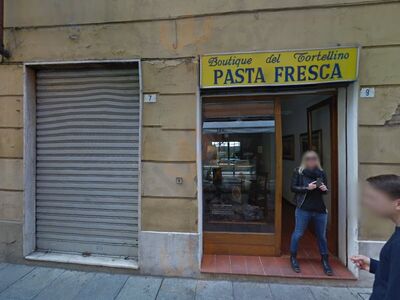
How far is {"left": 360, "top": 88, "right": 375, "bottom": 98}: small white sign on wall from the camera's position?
364cm

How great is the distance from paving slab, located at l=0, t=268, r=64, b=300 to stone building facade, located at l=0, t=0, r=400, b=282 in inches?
19.8

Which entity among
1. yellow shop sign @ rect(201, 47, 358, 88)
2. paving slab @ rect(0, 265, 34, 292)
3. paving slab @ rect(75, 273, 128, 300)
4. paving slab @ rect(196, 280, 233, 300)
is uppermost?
yellow shop sign @ rect(201, 47, 358, 88)

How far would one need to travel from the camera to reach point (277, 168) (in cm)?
425

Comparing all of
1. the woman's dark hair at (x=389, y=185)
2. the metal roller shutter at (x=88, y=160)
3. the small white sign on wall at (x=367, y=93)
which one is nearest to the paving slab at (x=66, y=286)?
the metal roller shutter at (x=88, y=160)

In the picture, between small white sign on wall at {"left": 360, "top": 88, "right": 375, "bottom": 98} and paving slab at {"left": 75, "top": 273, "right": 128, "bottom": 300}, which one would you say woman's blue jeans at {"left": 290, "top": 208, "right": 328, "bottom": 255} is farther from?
paving slab at {"left": 75, "top": 273, "right": 128, "bottom": 300}

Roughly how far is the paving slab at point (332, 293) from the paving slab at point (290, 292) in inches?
3.2

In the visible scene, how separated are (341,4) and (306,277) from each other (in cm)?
355

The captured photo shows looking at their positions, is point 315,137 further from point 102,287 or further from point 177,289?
point 102,287

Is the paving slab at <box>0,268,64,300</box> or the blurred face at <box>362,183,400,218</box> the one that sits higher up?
the blurred face at <box>362,183,400,218</box>

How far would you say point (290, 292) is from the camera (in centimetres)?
352

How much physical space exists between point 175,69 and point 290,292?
324cm

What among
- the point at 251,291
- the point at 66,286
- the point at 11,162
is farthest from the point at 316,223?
the point at 11,162

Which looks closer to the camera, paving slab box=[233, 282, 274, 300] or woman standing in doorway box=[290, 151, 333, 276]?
paving slab box=[233, 282, 274, 300]

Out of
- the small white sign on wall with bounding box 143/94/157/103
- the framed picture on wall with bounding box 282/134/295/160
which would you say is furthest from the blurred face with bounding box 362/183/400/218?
the framed picture on wall with bounding box 282/134/295/160
